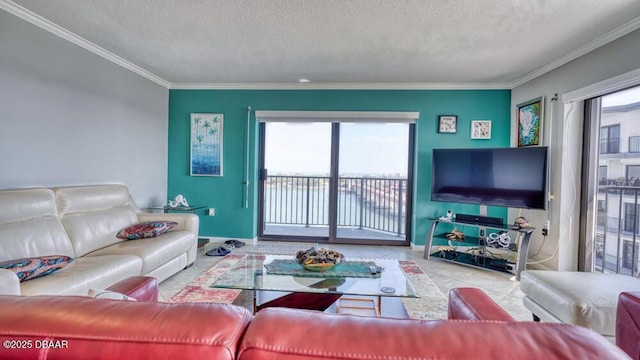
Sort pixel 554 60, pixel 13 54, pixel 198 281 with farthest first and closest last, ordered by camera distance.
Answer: pixel 554 60
pixel 198 281
pixel 13 54

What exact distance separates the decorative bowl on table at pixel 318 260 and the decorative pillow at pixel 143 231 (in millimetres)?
1555

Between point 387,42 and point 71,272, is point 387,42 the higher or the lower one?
the higher one

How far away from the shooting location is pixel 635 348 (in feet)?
3.70

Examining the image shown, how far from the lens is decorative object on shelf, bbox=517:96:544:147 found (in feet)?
10.7

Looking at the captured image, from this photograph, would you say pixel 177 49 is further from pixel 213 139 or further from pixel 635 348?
pixel 635 348

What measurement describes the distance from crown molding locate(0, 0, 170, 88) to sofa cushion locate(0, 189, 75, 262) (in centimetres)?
142

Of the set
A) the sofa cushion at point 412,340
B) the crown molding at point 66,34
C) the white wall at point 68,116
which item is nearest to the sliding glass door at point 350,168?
the white wall at point 68,116

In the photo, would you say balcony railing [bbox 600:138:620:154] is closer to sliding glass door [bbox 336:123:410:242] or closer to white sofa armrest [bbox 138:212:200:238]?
sliding glass door [bbox 336:123:410:242]

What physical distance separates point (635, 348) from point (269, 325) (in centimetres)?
153

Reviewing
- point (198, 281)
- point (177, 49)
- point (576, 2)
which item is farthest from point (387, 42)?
point (198, 281)

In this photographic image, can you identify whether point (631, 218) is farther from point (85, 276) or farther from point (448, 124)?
point (85, 276)

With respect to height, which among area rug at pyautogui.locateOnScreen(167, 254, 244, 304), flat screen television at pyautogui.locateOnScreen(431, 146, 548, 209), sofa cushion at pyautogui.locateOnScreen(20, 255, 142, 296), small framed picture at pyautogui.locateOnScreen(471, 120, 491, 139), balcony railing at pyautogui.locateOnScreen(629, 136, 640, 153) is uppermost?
small framed picture at pyautogui.locateOnScreen(471, 120, 491, 139)

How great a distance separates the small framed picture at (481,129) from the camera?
3.81 metres

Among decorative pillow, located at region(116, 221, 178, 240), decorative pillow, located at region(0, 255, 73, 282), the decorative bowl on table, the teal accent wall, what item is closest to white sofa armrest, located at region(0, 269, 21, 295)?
decorative pillow, located at region(0, 255, 73, 282)
